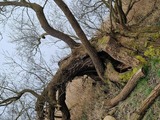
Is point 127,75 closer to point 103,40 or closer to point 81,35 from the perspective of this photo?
point 103,40

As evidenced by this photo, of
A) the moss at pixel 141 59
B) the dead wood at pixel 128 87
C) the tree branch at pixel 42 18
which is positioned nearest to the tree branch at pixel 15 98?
the tree branch at pixel 42 18

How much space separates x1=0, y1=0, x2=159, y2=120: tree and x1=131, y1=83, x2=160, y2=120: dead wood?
2.19 ft

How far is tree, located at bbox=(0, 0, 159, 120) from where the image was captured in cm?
655

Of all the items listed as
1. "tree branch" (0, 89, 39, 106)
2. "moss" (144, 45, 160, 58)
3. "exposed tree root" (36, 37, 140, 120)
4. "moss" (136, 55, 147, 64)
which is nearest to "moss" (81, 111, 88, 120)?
"exposed tree root" (36, 37, 140, 120)

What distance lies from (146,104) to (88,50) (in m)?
1.88

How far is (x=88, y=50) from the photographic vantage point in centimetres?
681

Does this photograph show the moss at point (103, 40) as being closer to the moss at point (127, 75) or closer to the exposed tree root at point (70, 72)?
the exposed tree root at point (70, 72)

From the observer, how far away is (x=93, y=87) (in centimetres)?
888

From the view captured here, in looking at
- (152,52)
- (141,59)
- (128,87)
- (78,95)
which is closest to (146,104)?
(128,87)

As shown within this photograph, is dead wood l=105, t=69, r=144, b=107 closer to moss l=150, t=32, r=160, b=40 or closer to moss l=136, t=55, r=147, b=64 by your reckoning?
moss l=136, t=55, r=147, b=64

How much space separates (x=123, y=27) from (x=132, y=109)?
194cm

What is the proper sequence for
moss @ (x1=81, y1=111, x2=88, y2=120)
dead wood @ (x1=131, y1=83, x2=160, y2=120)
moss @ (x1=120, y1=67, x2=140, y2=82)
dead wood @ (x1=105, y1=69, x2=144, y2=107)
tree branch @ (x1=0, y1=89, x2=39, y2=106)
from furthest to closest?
moss @ (x1=81, y1=111, x2=88, y2=120) < tree branch @ (x1=0, y1=89, x2=39, y2=106) < moss @ (x1=120, y1=67, x2=140, y2=82) < dead wood @ (x1=105, y1=69, x2=144, y2=107) < dead wood @ (x1=131, y1=83, x2=160, y2=120)

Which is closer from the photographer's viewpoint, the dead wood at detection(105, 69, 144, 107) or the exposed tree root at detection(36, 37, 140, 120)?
the dead wood at detection(105, 69, 144, 107)

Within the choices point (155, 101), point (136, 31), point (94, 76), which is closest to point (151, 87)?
point (155, 101)
